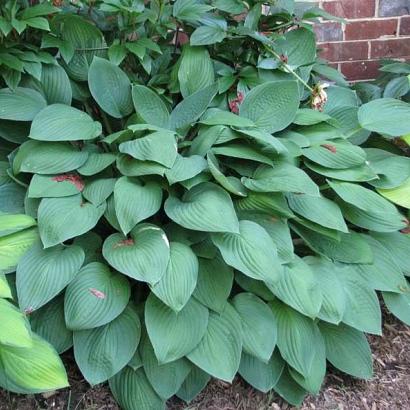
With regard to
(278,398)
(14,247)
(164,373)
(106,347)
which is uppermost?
(14,247)

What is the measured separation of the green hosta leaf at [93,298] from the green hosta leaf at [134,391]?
0.72 feet

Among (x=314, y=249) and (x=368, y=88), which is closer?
(x=314, y=249)

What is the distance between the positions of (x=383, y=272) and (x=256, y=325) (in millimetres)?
564

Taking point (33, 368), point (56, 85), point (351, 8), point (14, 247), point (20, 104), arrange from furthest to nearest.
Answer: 1. point (351, 8)
2. point (56, 85)
3. point (20, 104)
4. point (14, 247)
5. point (33, 368)

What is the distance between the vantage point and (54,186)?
1966 mm

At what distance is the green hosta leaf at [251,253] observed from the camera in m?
1.77

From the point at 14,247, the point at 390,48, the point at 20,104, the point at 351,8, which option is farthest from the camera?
the point at 390,48

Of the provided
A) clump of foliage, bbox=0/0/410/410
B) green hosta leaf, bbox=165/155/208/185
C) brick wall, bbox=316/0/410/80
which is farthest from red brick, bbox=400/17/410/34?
green hosta leaf, bbox=165/155/208/185

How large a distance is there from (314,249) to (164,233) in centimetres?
→ 57

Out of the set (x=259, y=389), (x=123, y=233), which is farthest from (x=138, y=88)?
(x=259, y=389)

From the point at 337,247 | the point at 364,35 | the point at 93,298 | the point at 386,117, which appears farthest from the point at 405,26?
the point at 93,298

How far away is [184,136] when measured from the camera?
7.34 feet

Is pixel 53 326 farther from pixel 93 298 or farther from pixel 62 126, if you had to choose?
pixel 62 126

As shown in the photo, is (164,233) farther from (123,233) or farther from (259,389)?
(259,389)
